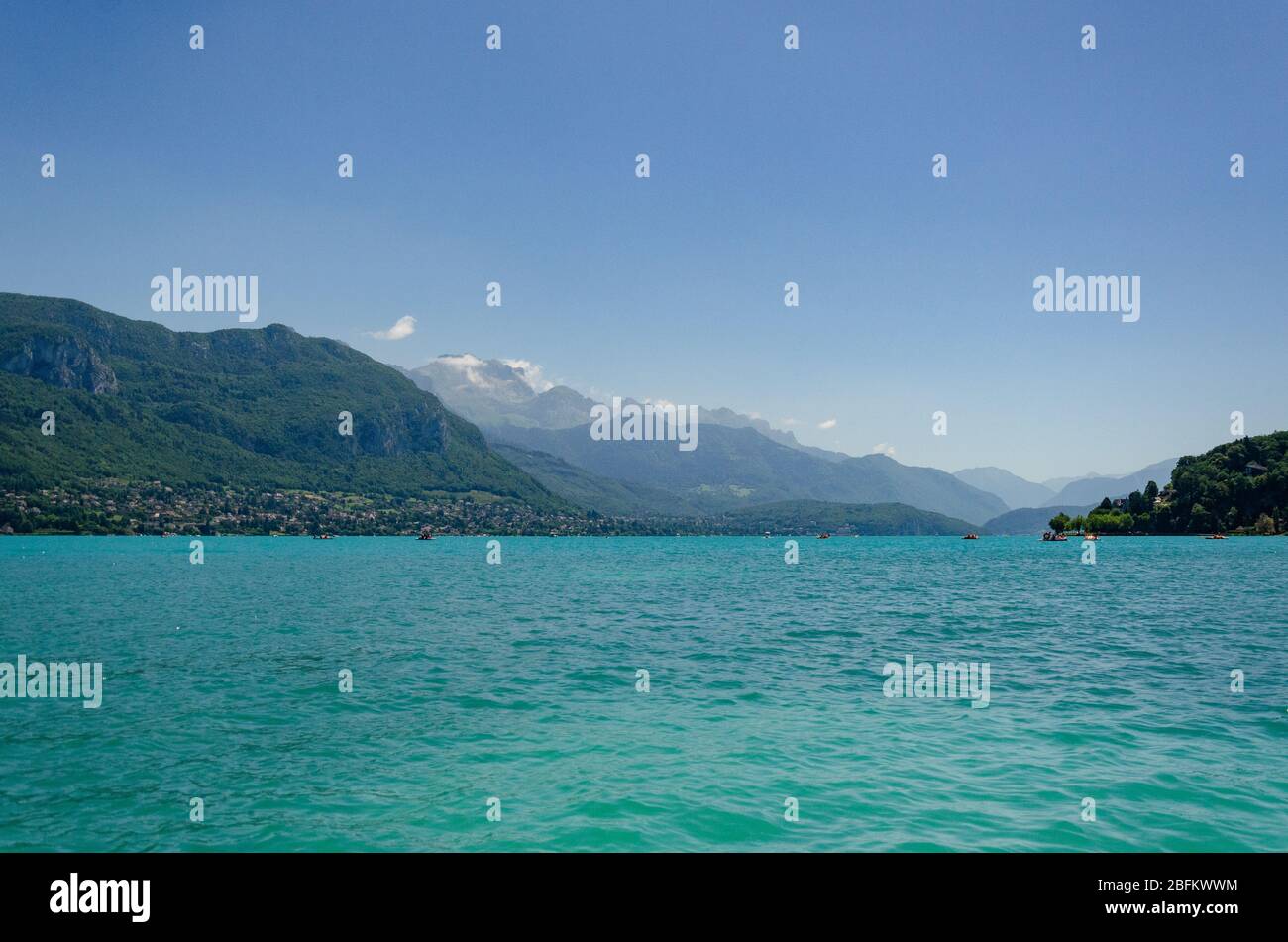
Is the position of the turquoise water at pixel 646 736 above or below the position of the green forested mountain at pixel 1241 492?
below

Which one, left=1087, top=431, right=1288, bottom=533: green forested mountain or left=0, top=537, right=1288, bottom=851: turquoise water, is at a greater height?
left=1087, top=431, right=1288, bottom=533: green forested mountain

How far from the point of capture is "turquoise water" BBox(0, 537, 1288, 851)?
13648 millimetres

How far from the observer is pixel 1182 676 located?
26.8 m

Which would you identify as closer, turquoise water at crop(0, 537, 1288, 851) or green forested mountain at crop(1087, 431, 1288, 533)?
turquoise water at crop(0, 537, 1288, 851)

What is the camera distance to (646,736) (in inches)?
779

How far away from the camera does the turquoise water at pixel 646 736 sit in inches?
537

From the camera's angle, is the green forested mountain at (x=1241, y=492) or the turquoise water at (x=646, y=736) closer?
the turquoise water at (x=646, y=736)

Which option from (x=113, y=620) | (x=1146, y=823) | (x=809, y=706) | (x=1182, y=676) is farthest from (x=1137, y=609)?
(x=113, y=620)

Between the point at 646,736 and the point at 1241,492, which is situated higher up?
the point at 1241,492

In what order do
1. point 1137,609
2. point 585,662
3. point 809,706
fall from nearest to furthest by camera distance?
point 809,706 → point 585,662 → point 1137,609

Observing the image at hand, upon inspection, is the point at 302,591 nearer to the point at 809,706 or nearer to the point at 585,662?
the point at 585,662

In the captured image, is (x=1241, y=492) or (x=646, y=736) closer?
(x=646, y=736)
